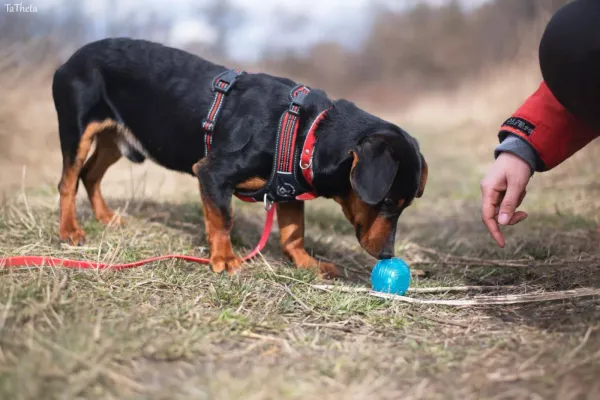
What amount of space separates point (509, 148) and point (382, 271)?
83 cm

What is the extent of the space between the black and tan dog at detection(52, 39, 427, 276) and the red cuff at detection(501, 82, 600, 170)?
1.70ft

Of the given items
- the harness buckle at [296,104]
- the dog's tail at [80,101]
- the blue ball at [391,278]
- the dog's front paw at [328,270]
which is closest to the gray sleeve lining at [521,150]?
the blue ball at [391,278]

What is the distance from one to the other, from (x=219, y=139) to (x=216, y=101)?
0.82ft

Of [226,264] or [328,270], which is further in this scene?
[328,270]

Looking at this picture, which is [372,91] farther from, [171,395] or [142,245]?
[171,395]

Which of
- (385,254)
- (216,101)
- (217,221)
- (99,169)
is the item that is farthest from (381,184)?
(99,169)

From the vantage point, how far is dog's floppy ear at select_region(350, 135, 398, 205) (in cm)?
267

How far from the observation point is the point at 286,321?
94.8 inches

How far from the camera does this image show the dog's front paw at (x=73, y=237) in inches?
138

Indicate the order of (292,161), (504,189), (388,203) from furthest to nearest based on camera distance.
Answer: (292,161) → (388,203) → (504,189)

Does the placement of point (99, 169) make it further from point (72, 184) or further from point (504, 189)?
point (504, 189)

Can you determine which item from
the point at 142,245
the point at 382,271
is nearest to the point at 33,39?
the point at 142,245

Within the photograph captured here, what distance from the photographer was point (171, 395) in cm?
164

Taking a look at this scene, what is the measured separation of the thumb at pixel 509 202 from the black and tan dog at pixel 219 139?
19.9 inches
